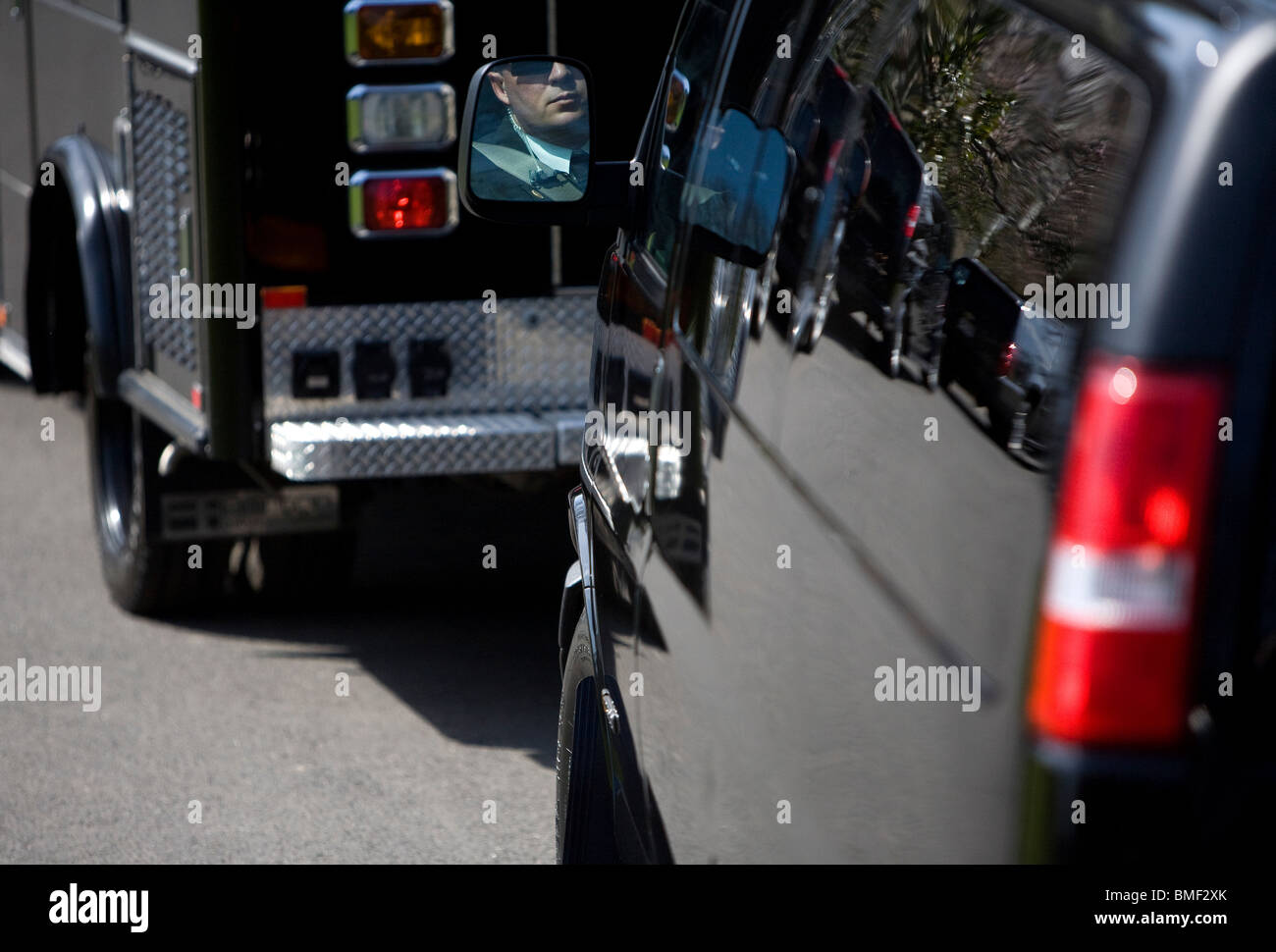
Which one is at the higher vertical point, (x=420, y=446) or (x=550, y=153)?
(x=550, y=153)

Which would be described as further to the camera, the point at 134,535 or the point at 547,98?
the point at 134,535

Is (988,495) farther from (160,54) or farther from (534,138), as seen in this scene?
(160,54)

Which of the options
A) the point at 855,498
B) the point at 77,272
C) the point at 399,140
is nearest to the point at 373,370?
the point at 399,140

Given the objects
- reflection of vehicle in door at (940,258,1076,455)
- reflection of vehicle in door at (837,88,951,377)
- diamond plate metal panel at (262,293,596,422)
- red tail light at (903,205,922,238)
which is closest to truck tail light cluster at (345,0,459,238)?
diamond plate metal panel at (262,293,596,422)

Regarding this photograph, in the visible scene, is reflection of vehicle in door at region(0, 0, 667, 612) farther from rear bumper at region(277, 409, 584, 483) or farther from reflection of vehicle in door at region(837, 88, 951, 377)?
reflection of vehicle in door at region(837, 88, 951, 377)

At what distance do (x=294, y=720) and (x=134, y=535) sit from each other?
117 cm

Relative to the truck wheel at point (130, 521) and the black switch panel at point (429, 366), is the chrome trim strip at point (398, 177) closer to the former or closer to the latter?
the black switch panel at point (429, 366)

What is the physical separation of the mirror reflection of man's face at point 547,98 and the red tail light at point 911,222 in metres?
1.10

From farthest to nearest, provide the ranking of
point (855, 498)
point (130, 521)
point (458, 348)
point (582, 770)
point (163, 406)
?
point (130, 521) < point (163, 406) < point (458, 348) < point (582, 770) < point (855, 498)

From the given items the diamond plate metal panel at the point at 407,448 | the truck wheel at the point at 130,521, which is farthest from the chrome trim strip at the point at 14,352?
the diamond plate metal panel at the point at 407,448

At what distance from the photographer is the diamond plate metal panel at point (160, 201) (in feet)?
17.4

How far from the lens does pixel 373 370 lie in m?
5.33
